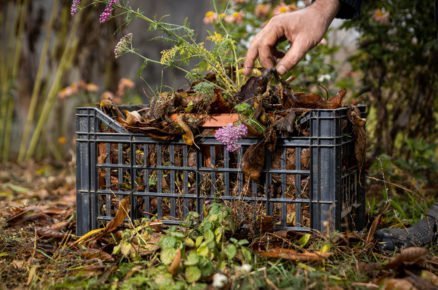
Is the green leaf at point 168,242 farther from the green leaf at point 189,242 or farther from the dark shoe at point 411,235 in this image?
the dark shoe at point 411,235

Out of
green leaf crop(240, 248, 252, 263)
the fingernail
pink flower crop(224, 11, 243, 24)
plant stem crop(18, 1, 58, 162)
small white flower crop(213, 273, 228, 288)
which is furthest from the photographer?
plant stem crop(18, 1, 58, 162)

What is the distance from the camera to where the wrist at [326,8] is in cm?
221

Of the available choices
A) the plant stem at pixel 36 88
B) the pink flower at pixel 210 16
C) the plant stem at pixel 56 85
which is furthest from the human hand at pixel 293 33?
the plant stem at pixel 36 88

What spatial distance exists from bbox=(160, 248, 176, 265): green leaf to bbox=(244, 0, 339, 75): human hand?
2.53 feet

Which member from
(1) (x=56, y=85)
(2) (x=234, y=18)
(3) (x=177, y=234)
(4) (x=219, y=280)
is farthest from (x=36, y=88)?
(4) (x=219, y=280)

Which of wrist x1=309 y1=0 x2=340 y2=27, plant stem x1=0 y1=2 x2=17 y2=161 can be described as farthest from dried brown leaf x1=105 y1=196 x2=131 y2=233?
plant stem x1=0 y1=2 x2=17 y2=161

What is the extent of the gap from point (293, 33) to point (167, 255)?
37.6 inches

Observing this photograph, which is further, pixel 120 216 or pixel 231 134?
pixel 120 216

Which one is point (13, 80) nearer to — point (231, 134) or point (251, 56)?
point (251, 56)

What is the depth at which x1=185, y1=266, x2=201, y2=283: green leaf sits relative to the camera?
1.64 metres

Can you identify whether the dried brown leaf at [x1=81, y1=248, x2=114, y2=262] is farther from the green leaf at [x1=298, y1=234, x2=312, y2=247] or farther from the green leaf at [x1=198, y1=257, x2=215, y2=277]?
the green leaf at [x1=298, y1=234, x2=312, y2=247]

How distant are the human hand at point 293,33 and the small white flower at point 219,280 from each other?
843mm

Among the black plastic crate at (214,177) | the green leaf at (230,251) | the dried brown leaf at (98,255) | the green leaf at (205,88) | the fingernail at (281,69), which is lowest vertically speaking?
the dried brown leaf at (98,255)

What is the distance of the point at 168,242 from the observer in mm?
1751
